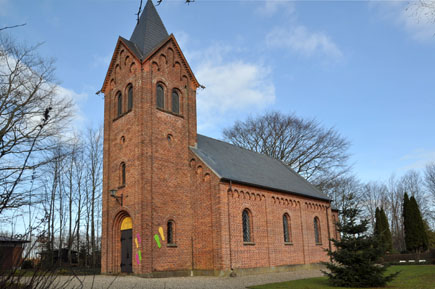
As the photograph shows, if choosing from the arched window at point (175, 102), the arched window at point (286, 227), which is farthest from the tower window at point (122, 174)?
the arched window at point (286, 227)

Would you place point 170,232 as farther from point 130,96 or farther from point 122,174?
point 130,96

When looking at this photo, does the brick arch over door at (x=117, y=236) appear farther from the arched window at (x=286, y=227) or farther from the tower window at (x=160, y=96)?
the arched window at (x=286, y=227)

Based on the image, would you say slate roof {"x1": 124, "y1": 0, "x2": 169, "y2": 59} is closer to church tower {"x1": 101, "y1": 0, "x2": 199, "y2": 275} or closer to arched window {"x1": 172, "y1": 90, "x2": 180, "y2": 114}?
church tower {"x1": 101, "y1": 0, "x2": 199, "y2": 275}

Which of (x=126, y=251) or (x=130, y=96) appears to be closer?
(x=126, y=251)

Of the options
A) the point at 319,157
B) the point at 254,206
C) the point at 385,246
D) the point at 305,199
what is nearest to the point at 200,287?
the point at 385,246

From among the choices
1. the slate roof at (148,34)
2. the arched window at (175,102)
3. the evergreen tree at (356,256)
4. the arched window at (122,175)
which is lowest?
the evergreen tree at (356,256)

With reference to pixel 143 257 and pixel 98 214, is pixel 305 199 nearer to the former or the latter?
pixel 143 257

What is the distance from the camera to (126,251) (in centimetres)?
1838

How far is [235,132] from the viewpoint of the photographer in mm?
40375

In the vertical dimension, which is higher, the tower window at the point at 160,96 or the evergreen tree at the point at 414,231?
the tower window at the point at 160,96

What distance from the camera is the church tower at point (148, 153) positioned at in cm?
1781

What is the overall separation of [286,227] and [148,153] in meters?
10.4

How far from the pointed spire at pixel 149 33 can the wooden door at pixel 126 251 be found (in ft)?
33.0

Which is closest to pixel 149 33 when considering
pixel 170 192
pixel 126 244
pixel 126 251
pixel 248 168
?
pixel 170 192
